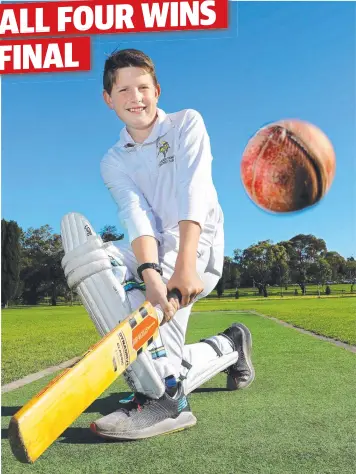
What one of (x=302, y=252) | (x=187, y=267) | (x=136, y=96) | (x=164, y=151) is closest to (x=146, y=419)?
(x=187, y=267)

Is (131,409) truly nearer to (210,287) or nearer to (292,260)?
(210,287)

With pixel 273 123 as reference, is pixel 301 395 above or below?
below

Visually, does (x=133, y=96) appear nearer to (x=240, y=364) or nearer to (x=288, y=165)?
(x=240, y=364)

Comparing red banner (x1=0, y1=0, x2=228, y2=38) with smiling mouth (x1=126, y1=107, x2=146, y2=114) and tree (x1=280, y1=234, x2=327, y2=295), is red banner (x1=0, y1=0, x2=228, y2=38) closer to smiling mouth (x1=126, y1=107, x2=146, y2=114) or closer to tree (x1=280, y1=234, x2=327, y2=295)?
smiling mouth (x1=126, y1=107, x2=146, y2=114)

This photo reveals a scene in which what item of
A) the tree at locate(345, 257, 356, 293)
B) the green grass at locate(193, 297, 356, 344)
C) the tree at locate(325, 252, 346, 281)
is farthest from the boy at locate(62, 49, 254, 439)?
the tree at locate(325, 252, 346, 281)

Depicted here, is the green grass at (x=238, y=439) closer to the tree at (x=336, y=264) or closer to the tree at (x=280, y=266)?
the tree at (x=280, y=266)

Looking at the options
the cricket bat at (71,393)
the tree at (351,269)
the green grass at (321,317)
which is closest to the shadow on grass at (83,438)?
the cricket bat at (71,393)

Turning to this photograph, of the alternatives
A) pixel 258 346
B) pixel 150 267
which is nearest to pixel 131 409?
pixel 150 267

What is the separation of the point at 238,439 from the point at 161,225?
4.52 ft

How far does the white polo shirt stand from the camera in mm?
3418

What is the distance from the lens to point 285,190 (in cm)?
538

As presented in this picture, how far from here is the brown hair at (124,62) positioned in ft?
11.4

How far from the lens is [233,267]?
45.1m

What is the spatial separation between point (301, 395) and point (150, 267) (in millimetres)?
1584
